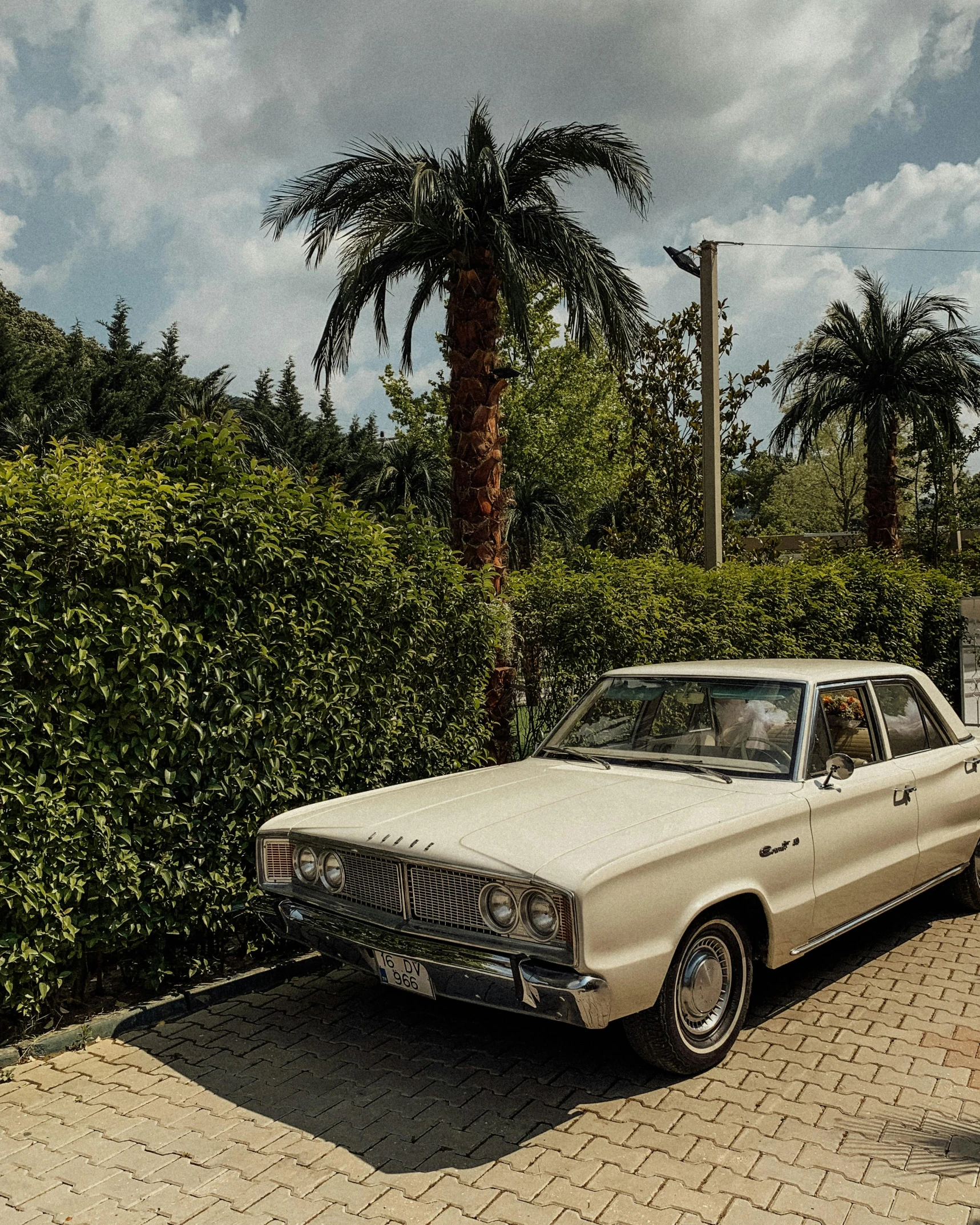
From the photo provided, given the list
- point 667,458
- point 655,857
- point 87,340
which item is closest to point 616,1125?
point 655,857

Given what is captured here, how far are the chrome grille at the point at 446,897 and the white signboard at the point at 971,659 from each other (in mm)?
11307

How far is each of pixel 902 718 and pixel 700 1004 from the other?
7.94 feet

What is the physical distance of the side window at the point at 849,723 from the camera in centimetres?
514

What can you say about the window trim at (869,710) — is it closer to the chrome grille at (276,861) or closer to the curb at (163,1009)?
the chrome grille at (276,861)

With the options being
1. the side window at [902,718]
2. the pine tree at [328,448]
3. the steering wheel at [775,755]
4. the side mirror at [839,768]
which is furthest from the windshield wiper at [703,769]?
the pine tree at [328,448]

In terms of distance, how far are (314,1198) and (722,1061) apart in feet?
6.09

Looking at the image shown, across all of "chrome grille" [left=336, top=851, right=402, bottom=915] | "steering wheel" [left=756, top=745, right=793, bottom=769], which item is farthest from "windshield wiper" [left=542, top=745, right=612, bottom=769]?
"chrome grille" [left=336, top=851, right=402, bottom=915]

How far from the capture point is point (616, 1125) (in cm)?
379

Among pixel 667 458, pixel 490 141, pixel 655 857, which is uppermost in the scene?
pixel 490 141

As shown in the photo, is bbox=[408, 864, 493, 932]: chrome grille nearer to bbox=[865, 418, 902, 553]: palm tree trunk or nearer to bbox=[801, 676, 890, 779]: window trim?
bbox=[801, 676, 890, 779]: window trim

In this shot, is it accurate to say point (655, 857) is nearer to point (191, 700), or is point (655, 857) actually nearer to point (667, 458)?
point (191, 700)

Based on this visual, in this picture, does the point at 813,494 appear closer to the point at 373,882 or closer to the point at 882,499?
the point at 882,499

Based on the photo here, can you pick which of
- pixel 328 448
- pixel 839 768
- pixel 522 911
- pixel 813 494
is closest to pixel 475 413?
pixel 839 768

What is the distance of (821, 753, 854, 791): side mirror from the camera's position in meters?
4.76
